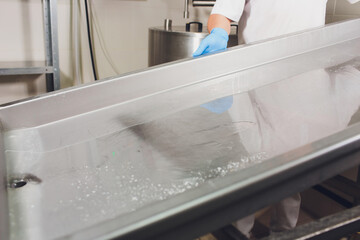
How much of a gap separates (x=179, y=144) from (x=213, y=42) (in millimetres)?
593

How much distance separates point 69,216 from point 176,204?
0.14 meters

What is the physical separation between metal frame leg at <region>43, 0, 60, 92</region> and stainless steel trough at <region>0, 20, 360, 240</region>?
0.93m

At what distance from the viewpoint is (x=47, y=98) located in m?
0.71

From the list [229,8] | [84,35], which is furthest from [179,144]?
[84,35]

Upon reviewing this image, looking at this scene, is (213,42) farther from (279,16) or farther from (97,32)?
(97,32)

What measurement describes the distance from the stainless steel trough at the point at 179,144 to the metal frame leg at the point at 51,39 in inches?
36.6

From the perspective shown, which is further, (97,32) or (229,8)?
(97,32)

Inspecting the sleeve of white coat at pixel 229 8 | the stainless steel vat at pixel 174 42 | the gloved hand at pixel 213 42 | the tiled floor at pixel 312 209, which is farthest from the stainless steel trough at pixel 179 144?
the tiled floor at pixel 312 209

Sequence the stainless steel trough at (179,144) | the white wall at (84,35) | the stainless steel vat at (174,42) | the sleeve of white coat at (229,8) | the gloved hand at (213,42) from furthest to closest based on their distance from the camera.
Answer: the white wall at (84,35)
the stainless steel vat at (174,42)
the sleeve of white coat at (229,8)
the gloved hand at (213,42)
the stainless steel trough at (179,144)

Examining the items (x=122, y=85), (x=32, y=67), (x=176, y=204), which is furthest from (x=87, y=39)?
(x=176, y=204)

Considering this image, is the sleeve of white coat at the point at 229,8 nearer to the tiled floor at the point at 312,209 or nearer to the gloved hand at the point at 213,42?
the gloved hand at the point at 213,42

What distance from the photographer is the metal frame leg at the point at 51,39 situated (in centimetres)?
150

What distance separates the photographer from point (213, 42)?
3.44ft

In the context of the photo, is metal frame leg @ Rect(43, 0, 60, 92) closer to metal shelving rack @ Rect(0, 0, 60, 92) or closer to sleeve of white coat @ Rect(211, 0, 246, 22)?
metal shelving rack @ Rect(0, 0, 60, 92)
